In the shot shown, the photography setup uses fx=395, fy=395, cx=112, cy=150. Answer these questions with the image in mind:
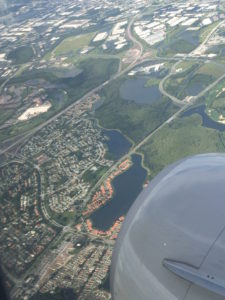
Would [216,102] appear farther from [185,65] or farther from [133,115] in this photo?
[185,65]

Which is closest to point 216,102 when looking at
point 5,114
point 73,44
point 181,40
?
point 181,40

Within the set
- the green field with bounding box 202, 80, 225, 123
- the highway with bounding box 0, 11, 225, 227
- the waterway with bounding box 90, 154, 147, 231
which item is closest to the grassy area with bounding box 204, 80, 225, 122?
the green field with bounding box 202, 80, 225, 123

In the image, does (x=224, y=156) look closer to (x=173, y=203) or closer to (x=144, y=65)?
(x=173, y=203)

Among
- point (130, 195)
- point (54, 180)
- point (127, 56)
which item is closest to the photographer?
point (130, 195)

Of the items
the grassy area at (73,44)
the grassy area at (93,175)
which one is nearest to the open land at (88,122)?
the grassy area at (93,175)

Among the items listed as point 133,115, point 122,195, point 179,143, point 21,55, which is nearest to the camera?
point 122,195

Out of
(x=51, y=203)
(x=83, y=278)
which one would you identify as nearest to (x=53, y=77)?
(x=51, y=203)
